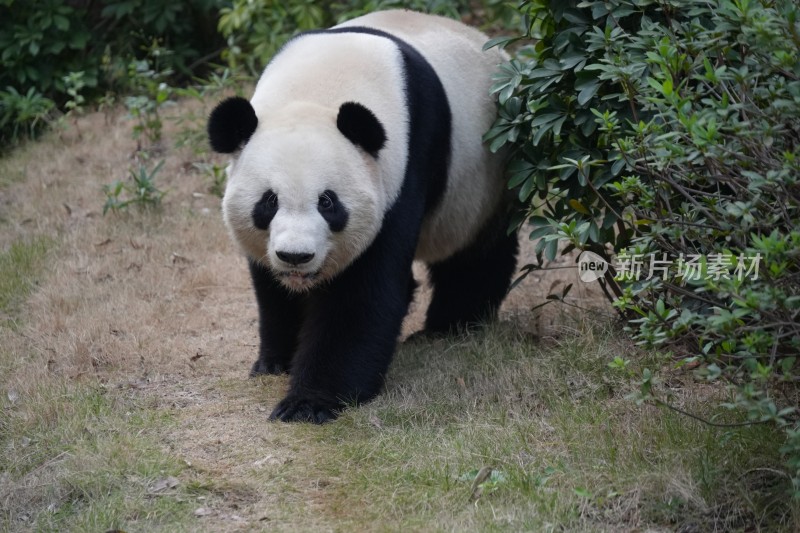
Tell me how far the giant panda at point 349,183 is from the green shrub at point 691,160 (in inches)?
14.5

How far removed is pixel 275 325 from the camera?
210 inches

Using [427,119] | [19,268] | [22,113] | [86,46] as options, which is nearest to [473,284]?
[427,119]

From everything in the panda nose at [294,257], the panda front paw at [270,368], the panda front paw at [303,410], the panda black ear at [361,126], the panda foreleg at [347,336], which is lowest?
the panda front paw at [270,368]

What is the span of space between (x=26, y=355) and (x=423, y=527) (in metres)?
2.83

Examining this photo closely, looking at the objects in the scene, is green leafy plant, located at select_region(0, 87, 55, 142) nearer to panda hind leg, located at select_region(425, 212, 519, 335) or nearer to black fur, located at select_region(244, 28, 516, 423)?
panda hind leg, located at select_region(425, 212, 519, 335)

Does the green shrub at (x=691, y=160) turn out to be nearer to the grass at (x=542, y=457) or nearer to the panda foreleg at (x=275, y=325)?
the grass at (x=542, y=457)

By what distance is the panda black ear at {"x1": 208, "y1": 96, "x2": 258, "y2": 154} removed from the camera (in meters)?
4.60

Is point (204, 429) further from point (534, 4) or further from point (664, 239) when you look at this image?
point (534, 4)

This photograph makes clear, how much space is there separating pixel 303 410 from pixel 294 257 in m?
0.83

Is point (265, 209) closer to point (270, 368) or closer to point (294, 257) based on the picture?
point (294, 257)

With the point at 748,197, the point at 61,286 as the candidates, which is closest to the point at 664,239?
the point at 748,197

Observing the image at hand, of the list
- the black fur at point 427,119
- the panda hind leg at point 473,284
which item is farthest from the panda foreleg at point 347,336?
the panda hind leg at point 473,284

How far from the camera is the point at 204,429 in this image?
4664 millimetres

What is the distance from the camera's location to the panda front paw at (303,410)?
15.7 ft
